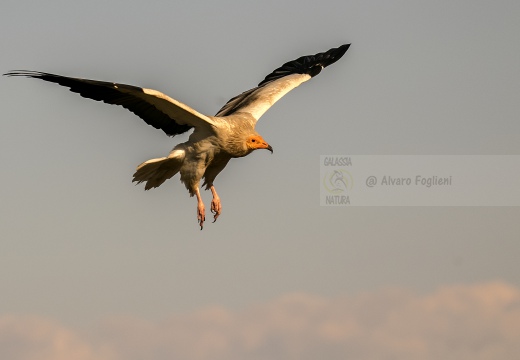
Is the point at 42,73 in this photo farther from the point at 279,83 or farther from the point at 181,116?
the point at 279,83

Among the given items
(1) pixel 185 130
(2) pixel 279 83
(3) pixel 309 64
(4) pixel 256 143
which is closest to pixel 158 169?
(1) pixel 185 130

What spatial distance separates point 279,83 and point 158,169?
3.44 metres

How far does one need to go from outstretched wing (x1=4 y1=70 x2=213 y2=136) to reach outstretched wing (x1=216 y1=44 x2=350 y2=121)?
1469 millimetres

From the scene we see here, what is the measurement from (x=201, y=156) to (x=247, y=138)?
2.59 feet

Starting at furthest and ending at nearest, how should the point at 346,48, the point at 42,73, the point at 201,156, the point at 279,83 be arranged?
1. the point at 346,48
2. the point at 279,83
3. the point at 201,156
4. the point at 42,73

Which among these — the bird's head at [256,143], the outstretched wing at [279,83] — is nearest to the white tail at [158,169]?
the bird's head at [256,143]

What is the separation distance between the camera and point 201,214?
19.5 meters

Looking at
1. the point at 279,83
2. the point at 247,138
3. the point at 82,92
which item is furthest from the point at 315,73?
the point at 82,92

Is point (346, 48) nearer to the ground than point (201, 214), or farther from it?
farther from it

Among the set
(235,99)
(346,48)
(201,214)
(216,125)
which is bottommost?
(201,214)

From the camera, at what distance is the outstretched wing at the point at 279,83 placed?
68.8 ft

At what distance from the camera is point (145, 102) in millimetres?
19438

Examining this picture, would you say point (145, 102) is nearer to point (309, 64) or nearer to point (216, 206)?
point (216, 206)

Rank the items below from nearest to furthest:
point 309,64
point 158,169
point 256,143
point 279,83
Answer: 1. point 256,143
2. point 158,169
3. point 279,83
4. point 309,64
